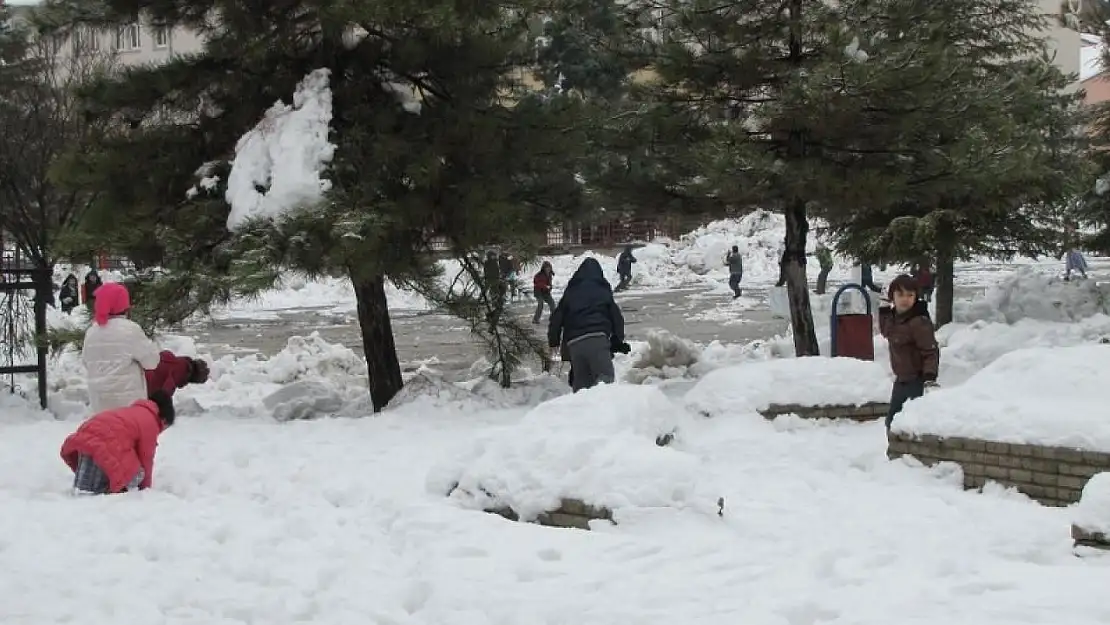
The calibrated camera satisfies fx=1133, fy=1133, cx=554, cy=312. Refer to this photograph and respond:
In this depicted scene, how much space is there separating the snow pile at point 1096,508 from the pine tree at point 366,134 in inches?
249

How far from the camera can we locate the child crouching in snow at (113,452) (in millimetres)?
6914

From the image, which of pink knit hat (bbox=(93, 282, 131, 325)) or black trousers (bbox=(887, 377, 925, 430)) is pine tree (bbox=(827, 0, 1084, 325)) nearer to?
black trousers (bbox=(887, 377, 925, 430))

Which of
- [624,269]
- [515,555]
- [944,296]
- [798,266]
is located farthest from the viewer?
[624,269]

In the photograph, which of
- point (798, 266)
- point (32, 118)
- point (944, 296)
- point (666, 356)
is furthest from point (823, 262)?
point (32, 118)

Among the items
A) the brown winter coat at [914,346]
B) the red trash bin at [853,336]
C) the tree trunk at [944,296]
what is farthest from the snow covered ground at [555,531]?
the tree trunk at [944,296]

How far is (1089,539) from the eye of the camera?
17.6 ft

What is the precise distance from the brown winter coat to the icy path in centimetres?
94

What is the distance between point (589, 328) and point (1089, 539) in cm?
547

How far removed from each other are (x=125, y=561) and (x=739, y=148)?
310 inches

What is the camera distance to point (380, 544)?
5.81 m

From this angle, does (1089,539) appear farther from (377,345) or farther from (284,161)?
(377,345)

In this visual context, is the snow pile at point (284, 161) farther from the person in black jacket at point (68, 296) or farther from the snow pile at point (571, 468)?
the person in black jacket at point (68, 296)

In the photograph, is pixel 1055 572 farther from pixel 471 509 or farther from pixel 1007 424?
pixel 471 509

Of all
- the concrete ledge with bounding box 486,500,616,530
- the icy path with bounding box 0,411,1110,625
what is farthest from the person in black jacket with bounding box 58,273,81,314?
the concrete ledge with bounding box 486,500,616,530
